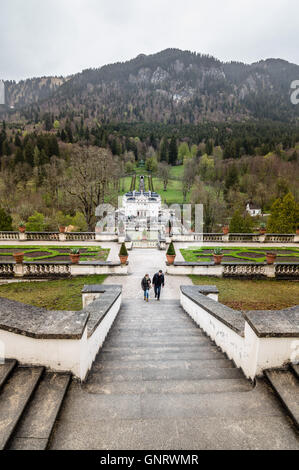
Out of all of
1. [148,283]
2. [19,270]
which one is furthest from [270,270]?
[19,270]

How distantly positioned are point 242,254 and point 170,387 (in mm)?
19473

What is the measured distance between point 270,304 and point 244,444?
979 cm

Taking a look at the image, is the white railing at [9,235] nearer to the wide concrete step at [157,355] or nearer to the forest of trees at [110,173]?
the forest of trees at [110,173]

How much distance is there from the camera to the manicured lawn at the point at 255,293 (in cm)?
1149

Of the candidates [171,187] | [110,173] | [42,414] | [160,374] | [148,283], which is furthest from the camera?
[171,187]

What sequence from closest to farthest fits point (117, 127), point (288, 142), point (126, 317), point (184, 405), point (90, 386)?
point (184, 405) < point (90, 386) < point (126, 317) < point (288, 142) < point (117, 127)

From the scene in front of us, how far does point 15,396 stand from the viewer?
129 inches

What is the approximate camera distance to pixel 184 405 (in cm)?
360

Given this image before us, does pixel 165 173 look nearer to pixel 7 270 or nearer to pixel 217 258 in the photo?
pixel 217 258

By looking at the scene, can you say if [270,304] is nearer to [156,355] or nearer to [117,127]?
[156,355]

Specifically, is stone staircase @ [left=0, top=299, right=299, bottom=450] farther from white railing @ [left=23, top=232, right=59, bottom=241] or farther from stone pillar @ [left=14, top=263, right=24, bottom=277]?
white railing @ [left=23, top=232, right=59, bottom=241]

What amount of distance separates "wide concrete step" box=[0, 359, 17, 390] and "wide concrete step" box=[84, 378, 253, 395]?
119cm
